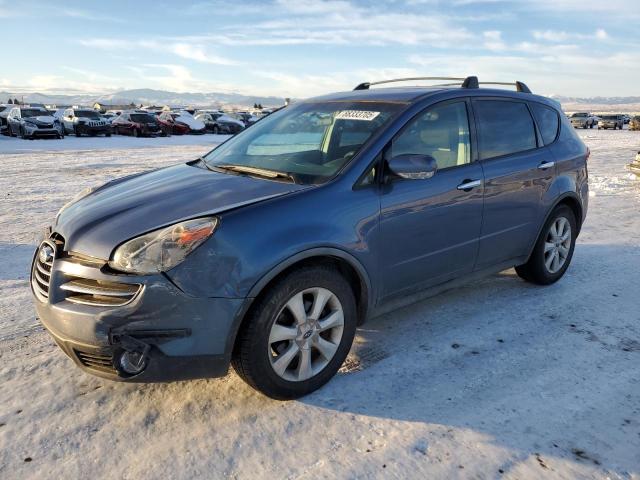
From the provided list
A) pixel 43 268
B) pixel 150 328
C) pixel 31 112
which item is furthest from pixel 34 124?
pixel 150 328

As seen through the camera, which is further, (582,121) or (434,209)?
(582,121)

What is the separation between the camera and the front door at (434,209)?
3.33m

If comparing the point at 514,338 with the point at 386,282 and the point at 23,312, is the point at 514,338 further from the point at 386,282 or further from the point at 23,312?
the point at 23,312

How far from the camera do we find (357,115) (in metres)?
3.72

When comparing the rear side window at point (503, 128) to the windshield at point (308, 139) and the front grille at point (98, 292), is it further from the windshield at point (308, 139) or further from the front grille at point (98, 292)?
the front grille at point (98, 292)

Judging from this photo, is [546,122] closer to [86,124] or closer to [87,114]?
[86,124]

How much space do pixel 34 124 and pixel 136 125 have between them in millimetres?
5064

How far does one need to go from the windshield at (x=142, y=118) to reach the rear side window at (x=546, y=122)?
88.4ft

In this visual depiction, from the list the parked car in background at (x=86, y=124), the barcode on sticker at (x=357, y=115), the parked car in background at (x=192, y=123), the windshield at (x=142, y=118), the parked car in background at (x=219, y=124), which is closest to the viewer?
the barcode on sticker at (x=357, y=115)

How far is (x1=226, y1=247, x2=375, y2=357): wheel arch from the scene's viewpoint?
2689mm

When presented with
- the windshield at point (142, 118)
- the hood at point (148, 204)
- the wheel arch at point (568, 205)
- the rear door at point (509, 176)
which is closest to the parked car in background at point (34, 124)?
the windshield at point (142, 118)

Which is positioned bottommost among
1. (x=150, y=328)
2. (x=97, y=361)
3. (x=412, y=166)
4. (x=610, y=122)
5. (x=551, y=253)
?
(x=97, y=361)

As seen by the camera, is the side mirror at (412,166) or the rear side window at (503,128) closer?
the side mirror at (412,166)

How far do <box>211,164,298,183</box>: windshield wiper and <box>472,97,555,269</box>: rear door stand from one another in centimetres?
153
